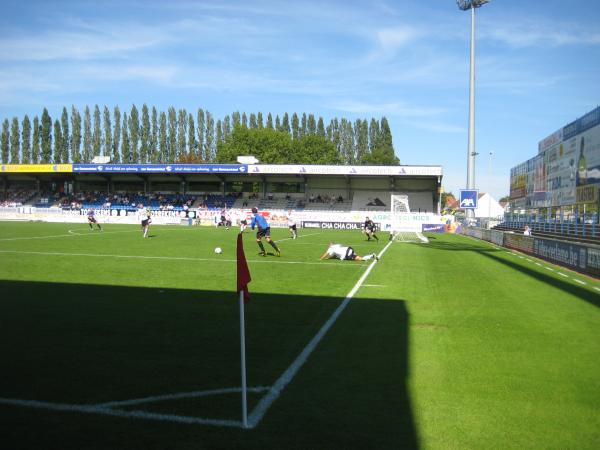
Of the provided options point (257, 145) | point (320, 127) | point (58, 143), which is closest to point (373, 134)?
point (320, 127)

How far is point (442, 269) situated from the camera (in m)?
17.2

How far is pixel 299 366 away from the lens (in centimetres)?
595

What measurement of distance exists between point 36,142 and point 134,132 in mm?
15402

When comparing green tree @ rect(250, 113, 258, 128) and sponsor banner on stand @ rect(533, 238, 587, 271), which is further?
green tree @ rect(250, 113, 258, 128)

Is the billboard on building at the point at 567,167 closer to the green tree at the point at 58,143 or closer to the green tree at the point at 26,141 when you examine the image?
the green tree at the point at 58,143

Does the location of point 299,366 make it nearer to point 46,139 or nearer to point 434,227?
point 434,227

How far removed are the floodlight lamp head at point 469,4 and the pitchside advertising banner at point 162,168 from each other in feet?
91.4

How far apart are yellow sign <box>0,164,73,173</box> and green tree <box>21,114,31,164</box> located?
2010 cm

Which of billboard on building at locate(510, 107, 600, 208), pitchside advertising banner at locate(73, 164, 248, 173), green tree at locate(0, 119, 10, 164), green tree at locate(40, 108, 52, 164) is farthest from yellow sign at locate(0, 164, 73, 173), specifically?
billboard on building at locate(510, 107, 600, 208)

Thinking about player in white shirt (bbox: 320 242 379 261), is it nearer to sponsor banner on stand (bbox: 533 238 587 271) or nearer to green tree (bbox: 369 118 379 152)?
sponsor banner on stand (bbox: 533 238 587 271)

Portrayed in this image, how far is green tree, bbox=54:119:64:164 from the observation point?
79.7m

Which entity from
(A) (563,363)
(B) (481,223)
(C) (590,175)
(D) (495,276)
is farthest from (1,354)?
(B) (481,223)

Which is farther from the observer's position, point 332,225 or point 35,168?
point 35,168

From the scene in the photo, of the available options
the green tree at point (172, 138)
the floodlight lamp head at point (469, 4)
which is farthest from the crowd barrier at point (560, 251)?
the green tree at point (172, 138)
